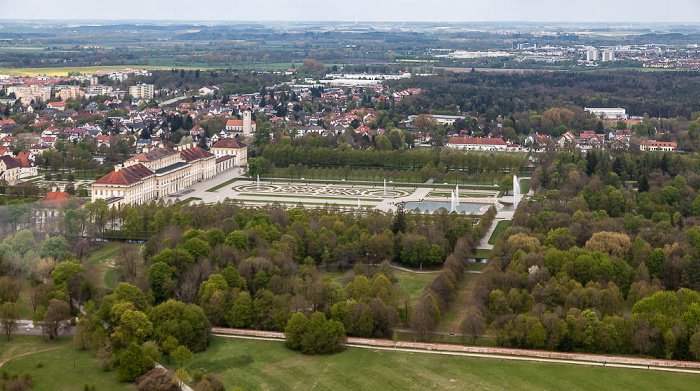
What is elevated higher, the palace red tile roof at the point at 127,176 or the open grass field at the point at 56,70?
the open grass field at the point at 56,70

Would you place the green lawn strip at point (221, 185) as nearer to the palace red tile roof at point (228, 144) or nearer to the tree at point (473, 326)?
the palace red tile roof at point (228, 144)

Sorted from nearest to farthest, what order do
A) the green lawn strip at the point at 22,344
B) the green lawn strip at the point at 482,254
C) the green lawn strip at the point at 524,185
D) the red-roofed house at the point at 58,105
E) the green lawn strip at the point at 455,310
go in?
the green lawn strip at the point at 22,344
the green lawn strip at the point at 455,310
the green lawn strip at the point at 482,254
the green lawn strip at the point at 524,185
the red-roofed house at the point at 58,105

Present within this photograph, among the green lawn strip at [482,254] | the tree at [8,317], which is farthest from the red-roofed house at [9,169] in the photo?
the green lawn strip at [482,254]

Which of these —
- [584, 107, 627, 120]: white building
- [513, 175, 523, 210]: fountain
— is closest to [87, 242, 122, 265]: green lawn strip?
[513, 175, 523, 210]: fountain

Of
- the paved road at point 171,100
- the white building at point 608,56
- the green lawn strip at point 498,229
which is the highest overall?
the white building at point 608,56

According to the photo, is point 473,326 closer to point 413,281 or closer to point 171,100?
point 413,281

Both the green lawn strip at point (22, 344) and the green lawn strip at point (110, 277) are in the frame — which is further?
the green lawn strip at point (110, 277)

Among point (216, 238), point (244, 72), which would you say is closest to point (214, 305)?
point (216, 238)

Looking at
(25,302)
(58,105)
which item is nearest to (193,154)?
(25,302)
